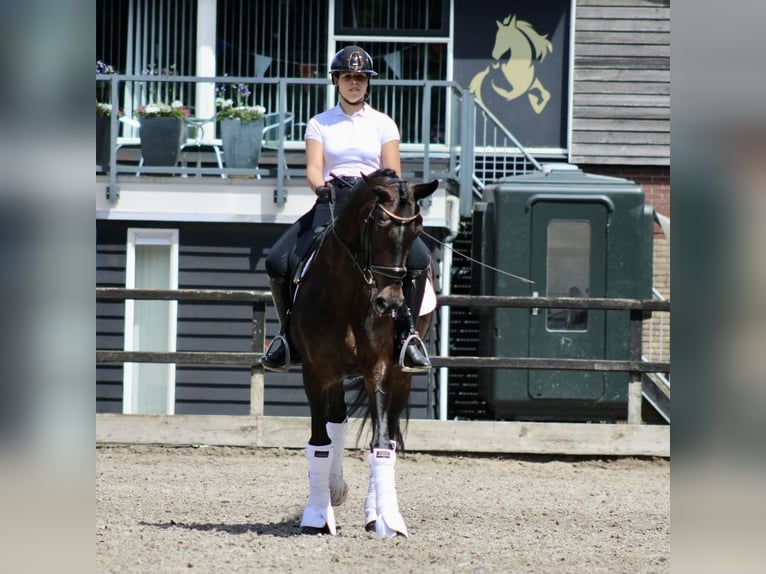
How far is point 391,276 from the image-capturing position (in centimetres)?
602

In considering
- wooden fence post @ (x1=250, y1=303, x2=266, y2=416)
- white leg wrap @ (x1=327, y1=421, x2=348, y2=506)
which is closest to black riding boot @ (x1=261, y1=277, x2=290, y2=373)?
white leg wrap @ (x1=327, y1=421, x2=348, y2=506)

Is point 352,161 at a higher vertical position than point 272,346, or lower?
higher

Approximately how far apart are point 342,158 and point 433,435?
14.4 ft

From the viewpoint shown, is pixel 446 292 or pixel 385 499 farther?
pixel 446 292

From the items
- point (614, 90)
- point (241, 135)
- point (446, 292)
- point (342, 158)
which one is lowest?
point (446, 292)

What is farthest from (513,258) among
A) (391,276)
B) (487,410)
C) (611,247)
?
(391,276)

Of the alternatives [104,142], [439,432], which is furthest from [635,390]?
[104,142]

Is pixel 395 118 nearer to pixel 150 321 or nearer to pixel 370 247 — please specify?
pixel 150 321

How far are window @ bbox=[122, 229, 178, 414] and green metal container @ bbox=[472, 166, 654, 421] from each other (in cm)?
382

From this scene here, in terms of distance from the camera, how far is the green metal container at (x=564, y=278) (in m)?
13.0

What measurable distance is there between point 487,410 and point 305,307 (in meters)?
7.88

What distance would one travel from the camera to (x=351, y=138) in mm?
7211

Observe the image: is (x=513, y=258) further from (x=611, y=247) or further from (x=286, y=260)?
(x=286, y=260)
